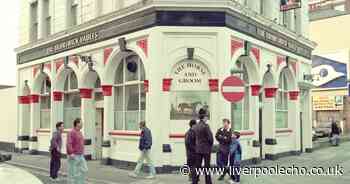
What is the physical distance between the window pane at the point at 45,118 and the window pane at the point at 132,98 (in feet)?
22.1

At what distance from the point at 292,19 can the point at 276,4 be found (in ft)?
7.83

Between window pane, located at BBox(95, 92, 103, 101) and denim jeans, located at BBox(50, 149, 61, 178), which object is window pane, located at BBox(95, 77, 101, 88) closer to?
window pane, located at BBox(95, 92, 103, 101)

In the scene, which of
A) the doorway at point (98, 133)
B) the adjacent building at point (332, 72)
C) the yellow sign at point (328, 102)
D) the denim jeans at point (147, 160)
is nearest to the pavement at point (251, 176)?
the denim jeans at point (147, 160)

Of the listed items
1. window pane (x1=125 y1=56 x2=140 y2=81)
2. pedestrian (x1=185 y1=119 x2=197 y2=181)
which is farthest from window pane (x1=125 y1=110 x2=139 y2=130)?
pedestrian (x1=185 y1=119 x2=197 y2=181)

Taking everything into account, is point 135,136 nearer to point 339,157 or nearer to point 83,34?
point 83,34

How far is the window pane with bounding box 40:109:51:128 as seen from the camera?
73.8 feet

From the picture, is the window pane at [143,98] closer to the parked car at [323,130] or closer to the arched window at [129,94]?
the arched window at [129,94]

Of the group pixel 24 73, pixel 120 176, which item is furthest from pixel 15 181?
pixel 24 73

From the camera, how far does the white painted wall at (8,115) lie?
987 inches

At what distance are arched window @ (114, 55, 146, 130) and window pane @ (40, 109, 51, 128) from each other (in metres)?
6.22

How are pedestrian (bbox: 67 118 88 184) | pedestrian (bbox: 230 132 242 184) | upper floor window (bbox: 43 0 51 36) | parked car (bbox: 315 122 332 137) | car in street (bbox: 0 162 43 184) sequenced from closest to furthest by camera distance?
car in street (bbox: 0 162 43 184), pedestrian (bbox: 67 118 88 184), pedestrian (bbox: 230 132 242 184), upper floor window (bbox: 43 0 51 36), parked car (bbox: 315 122 332 137)

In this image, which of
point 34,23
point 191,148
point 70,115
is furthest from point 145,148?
point 34,23

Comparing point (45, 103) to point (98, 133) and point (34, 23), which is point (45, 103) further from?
point (98, 133)

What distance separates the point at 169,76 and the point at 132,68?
223 cm
